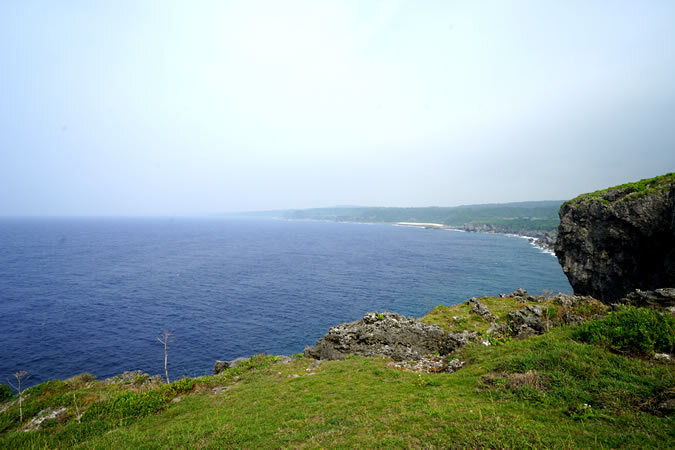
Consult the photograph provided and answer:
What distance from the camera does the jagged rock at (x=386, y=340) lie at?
24.8 m

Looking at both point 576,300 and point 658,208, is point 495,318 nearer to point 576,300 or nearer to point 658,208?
point 576,300

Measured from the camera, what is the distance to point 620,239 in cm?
3500

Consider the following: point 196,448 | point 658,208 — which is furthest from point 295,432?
point 658,208

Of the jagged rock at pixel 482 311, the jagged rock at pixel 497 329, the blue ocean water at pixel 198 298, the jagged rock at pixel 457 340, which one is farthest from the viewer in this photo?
the blue ocean water at pixel 198 298

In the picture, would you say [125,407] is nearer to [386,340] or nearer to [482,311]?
[386,340]

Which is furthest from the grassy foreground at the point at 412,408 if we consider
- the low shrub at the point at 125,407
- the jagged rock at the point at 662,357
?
the jagged rock at the point at 662,357

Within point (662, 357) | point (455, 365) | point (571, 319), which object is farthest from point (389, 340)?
point (662, 357)

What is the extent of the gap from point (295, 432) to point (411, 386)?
7398 mm

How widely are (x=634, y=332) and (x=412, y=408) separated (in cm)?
1247

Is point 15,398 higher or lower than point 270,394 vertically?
lower

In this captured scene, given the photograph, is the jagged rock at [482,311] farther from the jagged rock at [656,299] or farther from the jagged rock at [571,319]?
the jagged rock at [656,299]

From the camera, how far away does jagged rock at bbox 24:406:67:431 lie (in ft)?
60.7

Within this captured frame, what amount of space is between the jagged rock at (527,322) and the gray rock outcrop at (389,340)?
400 cm

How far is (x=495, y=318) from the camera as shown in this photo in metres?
28.6
